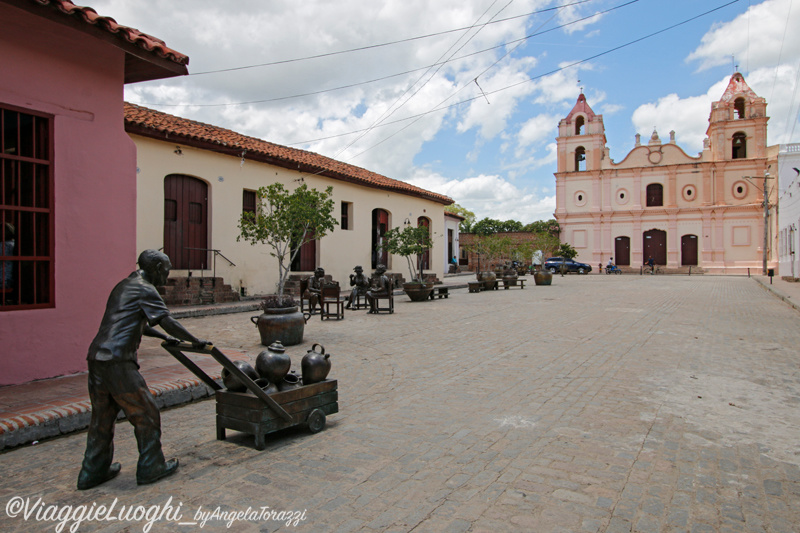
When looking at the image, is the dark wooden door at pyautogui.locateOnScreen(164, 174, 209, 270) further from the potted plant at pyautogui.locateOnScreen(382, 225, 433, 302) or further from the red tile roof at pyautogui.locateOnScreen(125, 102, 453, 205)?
the potted plant at pyautogui.locateOnScreen(382, 225, 433, 302)

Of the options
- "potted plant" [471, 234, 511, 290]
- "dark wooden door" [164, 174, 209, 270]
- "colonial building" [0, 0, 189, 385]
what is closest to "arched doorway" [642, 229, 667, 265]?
"potted plant" [471, 234, 511, 290]

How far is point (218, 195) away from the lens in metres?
15.2

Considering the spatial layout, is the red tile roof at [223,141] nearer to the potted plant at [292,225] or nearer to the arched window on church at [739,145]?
the potted plant at [292,225]

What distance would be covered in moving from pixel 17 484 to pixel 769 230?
1895 inches

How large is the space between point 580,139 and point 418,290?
3650cm

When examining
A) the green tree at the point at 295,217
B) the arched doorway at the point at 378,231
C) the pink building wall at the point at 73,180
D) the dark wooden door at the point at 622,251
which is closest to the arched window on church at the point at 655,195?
the dark wooden door at the point at 622,251

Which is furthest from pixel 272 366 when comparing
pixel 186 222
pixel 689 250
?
pixel 689 250

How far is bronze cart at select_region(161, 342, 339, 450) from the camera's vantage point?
12.0 feet

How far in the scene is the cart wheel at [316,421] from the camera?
408 centimetres

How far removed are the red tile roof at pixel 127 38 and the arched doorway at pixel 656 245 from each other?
45361mm

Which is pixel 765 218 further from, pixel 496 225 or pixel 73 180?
pixel 73 180

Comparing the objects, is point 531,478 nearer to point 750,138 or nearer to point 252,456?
point 252,456

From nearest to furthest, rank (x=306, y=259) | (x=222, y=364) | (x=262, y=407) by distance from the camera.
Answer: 1. (x=222, y=364)
2. (x=262, y=407)
3. (x=306, y=259)

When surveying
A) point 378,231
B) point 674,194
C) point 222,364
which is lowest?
point 222,364
